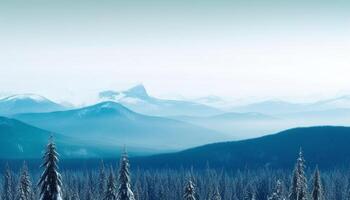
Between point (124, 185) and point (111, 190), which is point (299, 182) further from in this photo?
point (124, 185)

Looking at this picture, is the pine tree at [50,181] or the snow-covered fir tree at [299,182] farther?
the snow-covered fir tree at [299,182]

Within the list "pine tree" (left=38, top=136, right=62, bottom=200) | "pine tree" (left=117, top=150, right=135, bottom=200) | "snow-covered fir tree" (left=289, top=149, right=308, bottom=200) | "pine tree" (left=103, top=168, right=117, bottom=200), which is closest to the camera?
"pine tree" (left=38, top=136, right=62, bottom=200)

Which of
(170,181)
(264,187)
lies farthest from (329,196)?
(170,181)

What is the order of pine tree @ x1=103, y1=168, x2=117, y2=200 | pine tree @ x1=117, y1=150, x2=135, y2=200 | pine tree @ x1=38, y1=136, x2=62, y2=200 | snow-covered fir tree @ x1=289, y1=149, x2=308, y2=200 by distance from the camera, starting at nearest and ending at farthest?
pine tree @ x1=38, y1=136, x2=62, y2=200 < pine tree @ x1=117, y1=150, x2=135, y2=200 < pine tree @ x1=103, y1=168, x2=117, y2=200 < snow-covered fir tree @ x1=289, y1=149, x2=308, y2=200

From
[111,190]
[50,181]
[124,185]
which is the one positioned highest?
[50,181]

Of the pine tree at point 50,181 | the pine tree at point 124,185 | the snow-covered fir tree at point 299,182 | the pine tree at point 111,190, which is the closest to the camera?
the pine tree at point 50,181

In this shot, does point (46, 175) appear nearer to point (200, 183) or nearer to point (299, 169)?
point (299, 169)

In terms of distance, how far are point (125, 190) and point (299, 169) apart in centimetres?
2122

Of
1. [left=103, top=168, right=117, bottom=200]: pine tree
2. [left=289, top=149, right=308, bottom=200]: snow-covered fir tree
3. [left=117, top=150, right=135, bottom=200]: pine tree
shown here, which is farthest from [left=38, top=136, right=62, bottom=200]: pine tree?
[left=289, top=149, right=308, bottom=200]: snow-covered fir tree

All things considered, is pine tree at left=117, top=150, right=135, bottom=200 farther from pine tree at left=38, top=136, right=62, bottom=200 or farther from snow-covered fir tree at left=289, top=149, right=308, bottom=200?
snow-covered fir tree at left=289, top=149, right=308, bottom=200

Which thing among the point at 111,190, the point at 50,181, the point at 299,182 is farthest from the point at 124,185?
the point at 299,182

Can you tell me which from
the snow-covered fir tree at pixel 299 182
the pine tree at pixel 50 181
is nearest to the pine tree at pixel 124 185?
the pine tree at pixel 50 181

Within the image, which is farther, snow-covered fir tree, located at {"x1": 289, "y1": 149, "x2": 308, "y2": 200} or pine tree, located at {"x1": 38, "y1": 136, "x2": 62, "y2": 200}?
snow-covered fir tree, located at {"x1": 289, "y1": 149, "x2": 308, "y2": 200}

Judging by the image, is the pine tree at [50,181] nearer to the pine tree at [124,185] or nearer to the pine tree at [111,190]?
the pine tree at [124,185]
